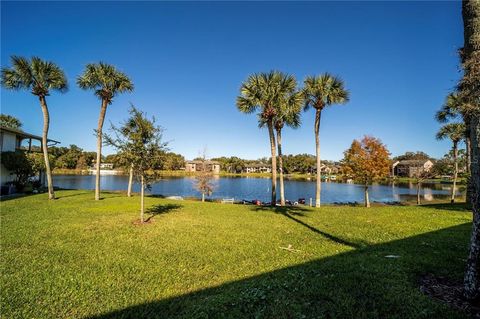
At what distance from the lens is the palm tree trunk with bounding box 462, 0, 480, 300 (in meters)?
4.47

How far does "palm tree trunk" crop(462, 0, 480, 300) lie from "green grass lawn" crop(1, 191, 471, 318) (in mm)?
818

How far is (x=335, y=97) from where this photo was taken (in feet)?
70.9

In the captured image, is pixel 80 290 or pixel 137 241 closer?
pixel 80 290

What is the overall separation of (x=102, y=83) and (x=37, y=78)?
4653mm

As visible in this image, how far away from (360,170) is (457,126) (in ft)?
35.6

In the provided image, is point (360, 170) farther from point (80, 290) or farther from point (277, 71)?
point (80, 290)

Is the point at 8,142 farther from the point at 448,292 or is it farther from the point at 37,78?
the point at 448,292

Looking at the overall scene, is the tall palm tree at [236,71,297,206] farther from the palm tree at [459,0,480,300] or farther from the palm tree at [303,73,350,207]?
the palm tree at [459,0,480,300]

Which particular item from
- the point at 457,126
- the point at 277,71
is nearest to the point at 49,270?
the point at 277,71

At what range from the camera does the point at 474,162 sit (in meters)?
4.73

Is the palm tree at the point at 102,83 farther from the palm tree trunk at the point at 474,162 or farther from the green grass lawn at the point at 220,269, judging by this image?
the palm tree trunk at the point at 474,162

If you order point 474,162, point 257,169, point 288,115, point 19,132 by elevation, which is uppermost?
point 288,115

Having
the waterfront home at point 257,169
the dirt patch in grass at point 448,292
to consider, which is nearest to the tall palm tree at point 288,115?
the dirt patch in grass at point 448,292

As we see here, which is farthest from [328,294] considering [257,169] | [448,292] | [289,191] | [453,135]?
[257,169]
